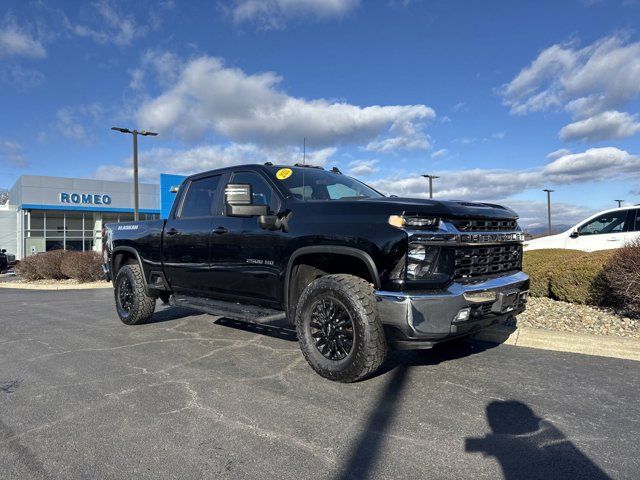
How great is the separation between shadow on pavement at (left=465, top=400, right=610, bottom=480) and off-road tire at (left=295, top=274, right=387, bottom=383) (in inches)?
37.3

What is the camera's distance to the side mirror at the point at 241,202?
14.5 feet

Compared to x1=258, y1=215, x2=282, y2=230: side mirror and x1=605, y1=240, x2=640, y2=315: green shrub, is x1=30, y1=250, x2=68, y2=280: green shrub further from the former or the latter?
x1=605, y1=240, x2=640, y2=315: green shrub

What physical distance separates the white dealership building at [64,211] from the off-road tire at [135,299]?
28.1 metres

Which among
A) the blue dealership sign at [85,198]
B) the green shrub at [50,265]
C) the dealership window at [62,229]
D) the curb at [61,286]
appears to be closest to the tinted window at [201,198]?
the curb at [61,286]

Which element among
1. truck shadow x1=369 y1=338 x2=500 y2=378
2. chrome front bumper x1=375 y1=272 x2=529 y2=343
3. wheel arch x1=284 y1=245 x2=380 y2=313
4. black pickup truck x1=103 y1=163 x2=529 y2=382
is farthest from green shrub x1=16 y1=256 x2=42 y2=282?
chrome front bumper x1=375 y1=272 x2=529 y2=343

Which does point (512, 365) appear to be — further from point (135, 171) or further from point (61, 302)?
point (135, 171)

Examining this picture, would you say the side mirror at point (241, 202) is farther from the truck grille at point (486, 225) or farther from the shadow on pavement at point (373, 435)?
the shadow on pavement at point (373, 435)

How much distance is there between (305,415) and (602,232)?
893 centimetres

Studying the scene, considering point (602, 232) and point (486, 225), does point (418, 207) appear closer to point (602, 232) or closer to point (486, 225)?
point (486, 225)

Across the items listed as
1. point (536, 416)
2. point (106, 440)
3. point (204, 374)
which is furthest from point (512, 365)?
point (106, 440)

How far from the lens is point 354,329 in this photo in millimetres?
3721

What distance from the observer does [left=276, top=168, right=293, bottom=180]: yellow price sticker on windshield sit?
491 centimetres

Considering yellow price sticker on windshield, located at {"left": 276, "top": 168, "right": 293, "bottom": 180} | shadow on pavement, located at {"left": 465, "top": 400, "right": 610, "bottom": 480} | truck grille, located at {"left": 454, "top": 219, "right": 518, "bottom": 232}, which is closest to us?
shadow on pavement, located at {"left": 465, "top": 400, "right": 610, "bottom": 480}

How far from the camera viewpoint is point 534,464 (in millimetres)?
2639
